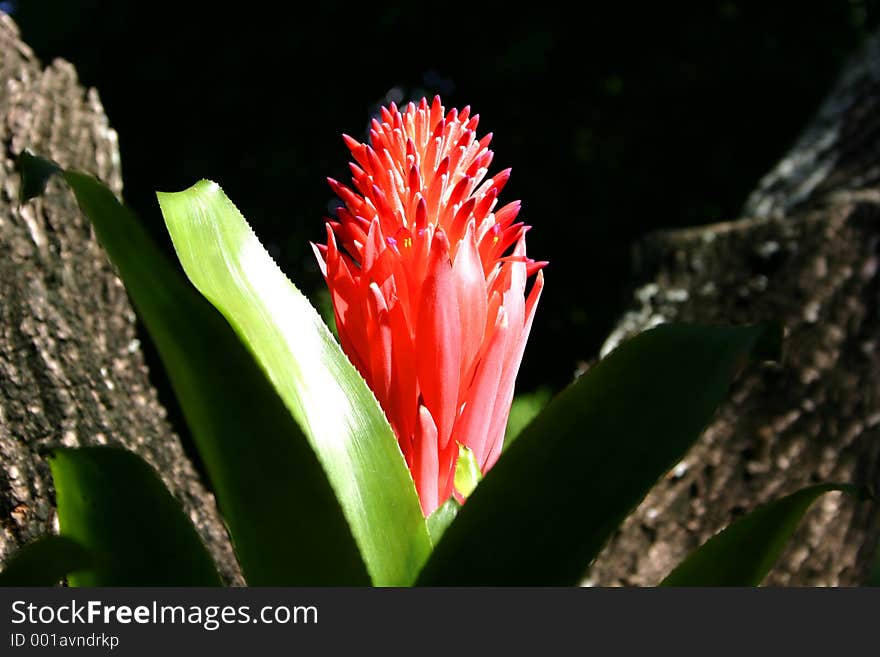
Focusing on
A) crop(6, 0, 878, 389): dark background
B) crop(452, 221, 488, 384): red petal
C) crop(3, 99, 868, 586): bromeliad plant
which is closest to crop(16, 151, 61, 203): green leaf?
crop(3, 99, 868, 586): bromeliad plant

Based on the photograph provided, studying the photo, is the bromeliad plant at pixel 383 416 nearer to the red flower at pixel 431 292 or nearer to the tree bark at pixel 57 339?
the red flower at pixel 431 292

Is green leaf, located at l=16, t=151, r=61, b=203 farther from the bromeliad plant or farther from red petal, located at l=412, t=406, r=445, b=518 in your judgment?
red petal, located at l=412, t=406, r=445, b=518

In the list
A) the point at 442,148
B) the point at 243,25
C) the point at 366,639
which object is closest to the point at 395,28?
the point at 243,25

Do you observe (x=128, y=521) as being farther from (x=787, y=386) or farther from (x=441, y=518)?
(x=787, y=386)

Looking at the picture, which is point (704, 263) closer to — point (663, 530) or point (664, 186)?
point (663, 530)

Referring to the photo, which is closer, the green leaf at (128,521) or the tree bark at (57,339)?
the green leaf at (128,521)

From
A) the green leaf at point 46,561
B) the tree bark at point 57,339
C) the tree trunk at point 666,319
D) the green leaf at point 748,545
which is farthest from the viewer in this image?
the tree trunk at point 666,319

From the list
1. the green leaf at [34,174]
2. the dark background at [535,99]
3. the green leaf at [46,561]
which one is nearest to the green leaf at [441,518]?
the green leaf at [46,561]

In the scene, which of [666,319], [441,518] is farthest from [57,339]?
[666,319]
